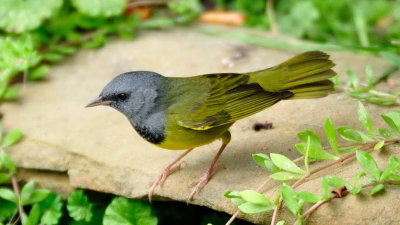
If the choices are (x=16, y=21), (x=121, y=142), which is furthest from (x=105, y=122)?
(x=16, y=21)

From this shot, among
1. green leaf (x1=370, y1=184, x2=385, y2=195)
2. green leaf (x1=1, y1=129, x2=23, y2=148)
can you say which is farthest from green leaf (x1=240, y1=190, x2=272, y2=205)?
green leaf (x1=1, y1=129, x2=23, y2=148)

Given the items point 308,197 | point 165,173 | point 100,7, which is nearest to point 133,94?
point 165,173

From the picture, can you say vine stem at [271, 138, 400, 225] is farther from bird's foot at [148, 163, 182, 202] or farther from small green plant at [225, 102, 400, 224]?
bird's foot at [148, 163, 182, 202]

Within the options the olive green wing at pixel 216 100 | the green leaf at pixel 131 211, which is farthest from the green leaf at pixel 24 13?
the green leaf at pixel 131 211

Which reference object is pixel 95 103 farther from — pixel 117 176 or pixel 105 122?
pixel 105 122

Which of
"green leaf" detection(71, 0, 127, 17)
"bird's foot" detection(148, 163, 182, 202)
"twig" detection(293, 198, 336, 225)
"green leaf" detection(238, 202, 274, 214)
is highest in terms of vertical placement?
"green leaf" detection(71, 0, 127, 17)

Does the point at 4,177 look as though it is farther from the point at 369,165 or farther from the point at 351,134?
the point at 369,165
